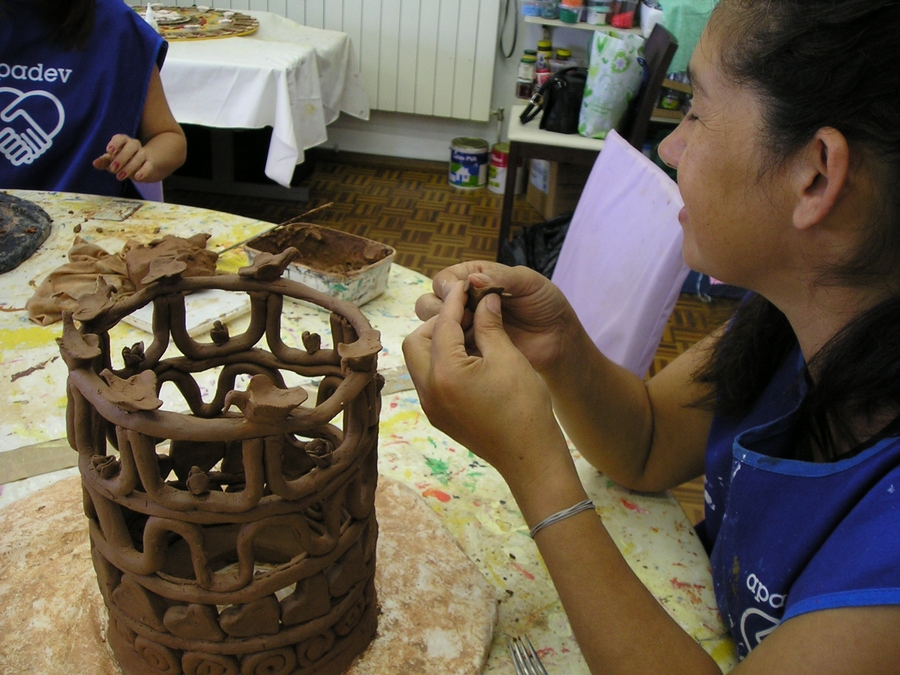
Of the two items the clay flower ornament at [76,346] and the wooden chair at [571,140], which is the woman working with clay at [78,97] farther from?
the wooden chair at [571,140]

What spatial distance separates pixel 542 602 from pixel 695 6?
3025mm

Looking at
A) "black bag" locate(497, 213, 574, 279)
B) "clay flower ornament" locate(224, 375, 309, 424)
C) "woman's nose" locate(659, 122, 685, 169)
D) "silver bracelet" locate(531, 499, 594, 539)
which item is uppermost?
"woman's nose" locate(659, 122, 685, 169)

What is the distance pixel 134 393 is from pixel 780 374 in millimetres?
805

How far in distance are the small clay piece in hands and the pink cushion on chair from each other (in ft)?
1.48

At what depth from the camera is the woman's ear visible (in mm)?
691

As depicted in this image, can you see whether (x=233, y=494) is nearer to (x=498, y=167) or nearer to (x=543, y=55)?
(x=543, y=55)

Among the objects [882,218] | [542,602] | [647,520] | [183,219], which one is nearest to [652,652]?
[542,602]

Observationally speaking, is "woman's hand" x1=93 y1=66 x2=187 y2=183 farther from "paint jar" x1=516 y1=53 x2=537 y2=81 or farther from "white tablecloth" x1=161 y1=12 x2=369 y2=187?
"paint jar" x1=516 y1=53 x2=537 y2=81

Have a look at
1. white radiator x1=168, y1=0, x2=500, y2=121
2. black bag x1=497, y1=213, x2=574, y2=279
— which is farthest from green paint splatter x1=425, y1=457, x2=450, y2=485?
white radiator x1=168, y1=0, x2=500, y2=121

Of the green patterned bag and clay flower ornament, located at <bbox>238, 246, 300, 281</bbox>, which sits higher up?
clay flower ornament, located at <bbox>238, 246, 300, 281</bbox>

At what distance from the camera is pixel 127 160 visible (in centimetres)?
182

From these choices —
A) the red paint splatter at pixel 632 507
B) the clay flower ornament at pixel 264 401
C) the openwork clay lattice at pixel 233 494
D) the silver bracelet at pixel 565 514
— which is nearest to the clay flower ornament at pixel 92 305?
the openwork clay lattice at pixel 233 494

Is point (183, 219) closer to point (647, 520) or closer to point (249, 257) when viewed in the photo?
point (249, 257)

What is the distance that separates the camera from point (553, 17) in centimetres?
406
